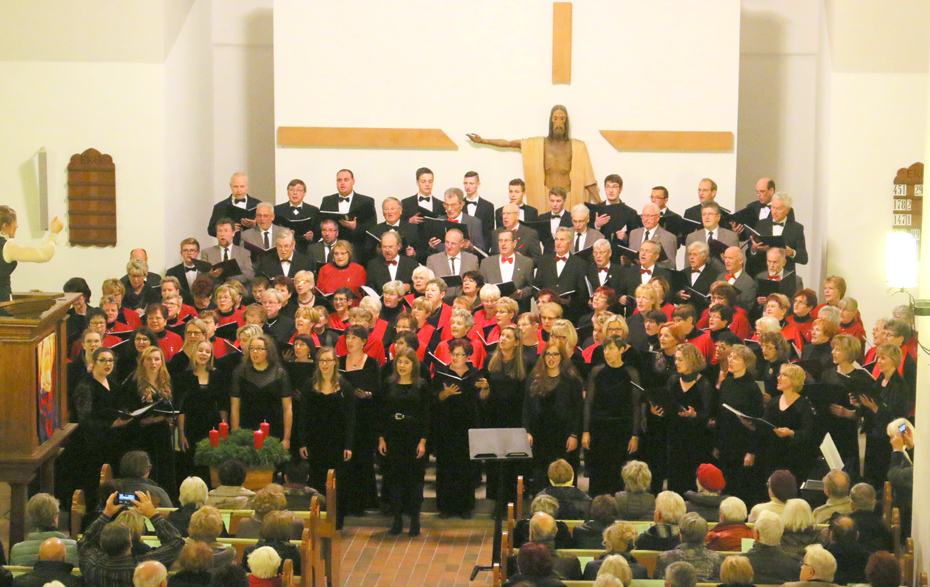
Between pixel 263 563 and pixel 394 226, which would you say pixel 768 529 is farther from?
pixel 394 226

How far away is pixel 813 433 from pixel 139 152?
6676 millimetres

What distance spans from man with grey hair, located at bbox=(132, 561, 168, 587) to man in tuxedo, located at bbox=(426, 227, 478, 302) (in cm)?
507

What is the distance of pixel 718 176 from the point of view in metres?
11.6

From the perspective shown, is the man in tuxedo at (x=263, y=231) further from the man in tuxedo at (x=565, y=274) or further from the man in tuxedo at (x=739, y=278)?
the man in tuxedo at (x=739, y=278)

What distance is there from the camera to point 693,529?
5.27 meters

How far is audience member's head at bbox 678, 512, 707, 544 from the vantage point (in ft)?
17.3

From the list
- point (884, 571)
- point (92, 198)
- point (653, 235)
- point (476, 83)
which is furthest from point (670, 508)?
point (92, 198)

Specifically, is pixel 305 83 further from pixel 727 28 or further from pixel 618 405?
pixel 618 405

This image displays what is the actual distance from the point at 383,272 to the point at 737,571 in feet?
17.3

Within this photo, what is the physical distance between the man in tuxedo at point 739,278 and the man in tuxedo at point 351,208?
3.02m

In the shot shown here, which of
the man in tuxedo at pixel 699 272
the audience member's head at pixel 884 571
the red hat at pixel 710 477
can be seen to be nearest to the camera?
the audience member's head at pixel 884 571

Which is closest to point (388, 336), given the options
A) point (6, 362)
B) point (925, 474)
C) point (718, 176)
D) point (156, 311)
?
point (156, 311)

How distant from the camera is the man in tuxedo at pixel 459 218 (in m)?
10.1

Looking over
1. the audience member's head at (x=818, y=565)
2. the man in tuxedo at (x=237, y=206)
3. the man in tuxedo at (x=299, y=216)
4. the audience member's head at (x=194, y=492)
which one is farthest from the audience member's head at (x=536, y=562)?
the man in tuxedo at (x=237, y=206)
